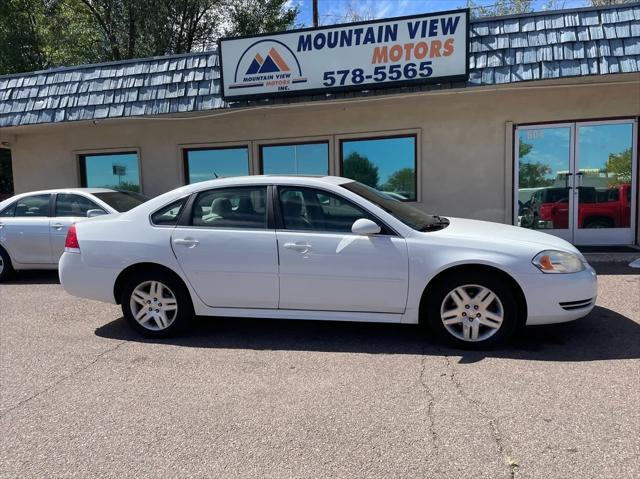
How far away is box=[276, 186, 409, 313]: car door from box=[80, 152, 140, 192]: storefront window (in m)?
7.00

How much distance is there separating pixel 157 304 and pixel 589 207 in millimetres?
7136

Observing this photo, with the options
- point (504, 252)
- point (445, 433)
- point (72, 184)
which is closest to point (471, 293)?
point (504, 252)

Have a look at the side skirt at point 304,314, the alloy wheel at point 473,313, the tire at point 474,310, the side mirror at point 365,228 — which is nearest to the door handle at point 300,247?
the side mirror at point 365,228

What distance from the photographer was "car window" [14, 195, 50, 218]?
24.8 feet

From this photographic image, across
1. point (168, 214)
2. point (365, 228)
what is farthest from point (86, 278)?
point (365, 228)

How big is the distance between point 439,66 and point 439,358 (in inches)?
199

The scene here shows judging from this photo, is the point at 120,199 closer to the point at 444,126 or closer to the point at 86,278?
the point at 86,278

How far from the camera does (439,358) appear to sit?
404 centimetres

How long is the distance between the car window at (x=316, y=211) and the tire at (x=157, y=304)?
1.22 metres

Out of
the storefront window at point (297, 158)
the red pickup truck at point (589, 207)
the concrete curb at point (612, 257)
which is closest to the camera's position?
the concrete curb at point (612, 257)

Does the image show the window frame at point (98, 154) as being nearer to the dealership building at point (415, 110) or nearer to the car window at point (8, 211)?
the dealership building at point (415, 110)

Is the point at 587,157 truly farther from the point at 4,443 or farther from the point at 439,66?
the point at 4,443

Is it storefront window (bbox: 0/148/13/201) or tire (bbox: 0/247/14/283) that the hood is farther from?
storefront window (bbox: 0/148/13/201)

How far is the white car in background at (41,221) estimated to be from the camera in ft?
24.0
